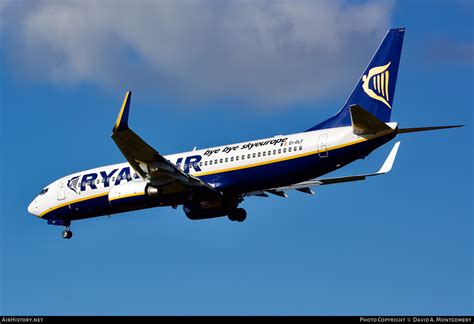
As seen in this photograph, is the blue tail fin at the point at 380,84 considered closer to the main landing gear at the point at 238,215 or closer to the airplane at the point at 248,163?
the airplane at the point at 248,163

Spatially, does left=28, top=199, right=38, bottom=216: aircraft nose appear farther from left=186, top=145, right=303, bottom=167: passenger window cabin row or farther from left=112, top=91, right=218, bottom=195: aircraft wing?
left=186, top=145, right=303, bottom=167: passenger window cabin row

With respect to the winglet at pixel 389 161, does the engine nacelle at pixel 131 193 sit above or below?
below

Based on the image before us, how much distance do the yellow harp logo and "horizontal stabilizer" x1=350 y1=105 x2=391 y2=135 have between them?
2758 mm

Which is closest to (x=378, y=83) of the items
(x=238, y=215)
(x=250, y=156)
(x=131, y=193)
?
(x=250, y=156)

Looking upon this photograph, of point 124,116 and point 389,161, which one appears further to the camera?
point 389,161

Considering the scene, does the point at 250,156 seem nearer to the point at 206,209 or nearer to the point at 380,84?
the point at 206,209

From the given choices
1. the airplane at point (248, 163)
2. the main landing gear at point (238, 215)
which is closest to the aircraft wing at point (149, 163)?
the airplane at point (248, 163)

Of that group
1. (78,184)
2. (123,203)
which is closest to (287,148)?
(123,203)

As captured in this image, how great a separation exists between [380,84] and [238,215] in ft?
37.7

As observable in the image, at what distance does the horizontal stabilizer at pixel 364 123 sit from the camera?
162 feet

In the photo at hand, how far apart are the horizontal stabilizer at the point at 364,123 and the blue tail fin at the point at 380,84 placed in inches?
85.1

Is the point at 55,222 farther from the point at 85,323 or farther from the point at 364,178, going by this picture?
the point at 85,323

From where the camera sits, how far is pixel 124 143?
52062 mm

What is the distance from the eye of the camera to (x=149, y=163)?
53688mm
